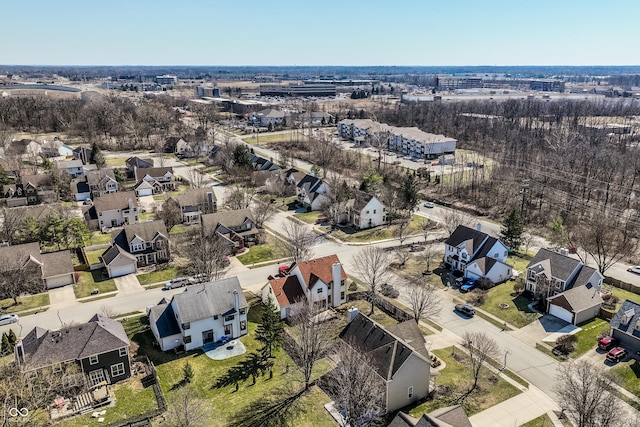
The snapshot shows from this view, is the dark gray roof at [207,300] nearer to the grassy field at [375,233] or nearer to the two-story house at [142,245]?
the two-story house at [142,245]

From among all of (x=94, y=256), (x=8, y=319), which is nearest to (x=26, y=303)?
(x=8, y=319)

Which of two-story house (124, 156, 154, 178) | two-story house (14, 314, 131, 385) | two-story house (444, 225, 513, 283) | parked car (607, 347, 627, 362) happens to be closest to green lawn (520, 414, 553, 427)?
parked car (607, 347, 627, 362)

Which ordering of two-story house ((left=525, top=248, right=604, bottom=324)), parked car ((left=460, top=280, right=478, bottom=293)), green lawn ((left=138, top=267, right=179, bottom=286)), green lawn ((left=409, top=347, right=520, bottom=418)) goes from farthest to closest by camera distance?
1. green lawn ((left=138, top=267, right=179, bottom=286))
2. parked car ((left=460, top=280, right=478, bottom=293))
3. two-story house ((left=525, top=248, right=604, bottom=324))
4. green lawn ((left=409, top=347, right=520, bottom=418))

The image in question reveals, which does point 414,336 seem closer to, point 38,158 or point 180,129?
point 38,158

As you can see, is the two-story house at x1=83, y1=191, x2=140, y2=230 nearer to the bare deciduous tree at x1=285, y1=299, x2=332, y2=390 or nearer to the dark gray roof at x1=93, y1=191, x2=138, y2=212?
the dark gray roof at x1=93, y1=191, x2=138, y2=212

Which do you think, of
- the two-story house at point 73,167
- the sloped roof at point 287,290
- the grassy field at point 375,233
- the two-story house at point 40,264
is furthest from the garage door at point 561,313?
the two-story house at point 73,167

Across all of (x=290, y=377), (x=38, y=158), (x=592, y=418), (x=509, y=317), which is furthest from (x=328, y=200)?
(x=38, y=158)
